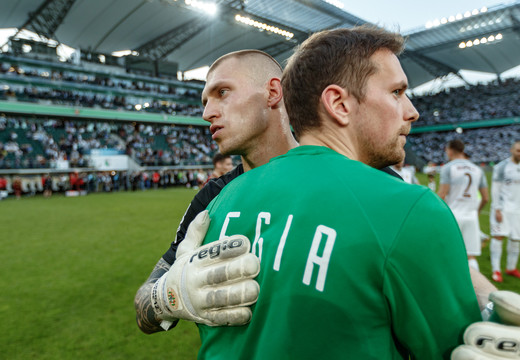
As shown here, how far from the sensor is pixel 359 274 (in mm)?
854

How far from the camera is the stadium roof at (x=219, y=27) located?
1248 inches

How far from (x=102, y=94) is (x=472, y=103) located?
50.3 m

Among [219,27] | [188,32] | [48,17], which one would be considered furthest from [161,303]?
[188,32]

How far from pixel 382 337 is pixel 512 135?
52.6 metres

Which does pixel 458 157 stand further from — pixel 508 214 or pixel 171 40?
pixel 171 40

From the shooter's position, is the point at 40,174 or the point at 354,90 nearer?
the point at 354,90

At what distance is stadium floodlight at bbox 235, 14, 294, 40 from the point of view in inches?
1297

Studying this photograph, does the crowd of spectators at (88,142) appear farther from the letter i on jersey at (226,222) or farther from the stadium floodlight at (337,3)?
the letter i on jersey at (226,222)

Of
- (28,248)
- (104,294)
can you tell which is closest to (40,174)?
(28,248)

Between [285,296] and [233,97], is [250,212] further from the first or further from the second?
[233,97]

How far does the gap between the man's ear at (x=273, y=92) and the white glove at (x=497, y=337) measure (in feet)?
5.49

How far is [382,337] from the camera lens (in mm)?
888

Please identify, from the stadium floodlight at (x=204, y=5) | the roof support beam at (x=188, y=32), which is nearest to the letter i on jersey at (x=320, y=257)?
the roof support beam at (x=188, y=32)

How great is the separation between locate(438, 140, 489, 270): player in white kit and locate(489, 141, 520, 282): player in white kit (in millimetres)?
495
